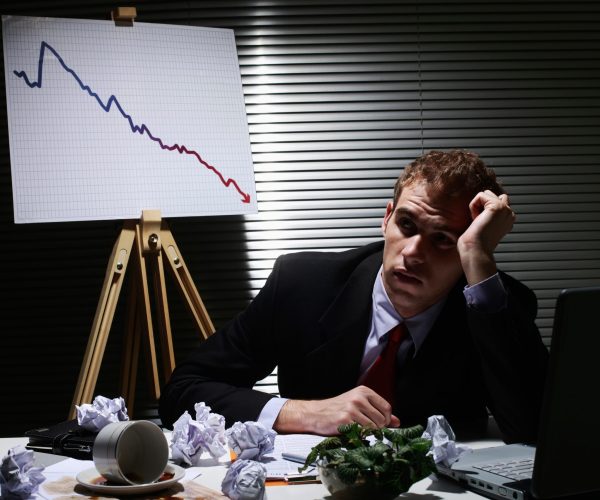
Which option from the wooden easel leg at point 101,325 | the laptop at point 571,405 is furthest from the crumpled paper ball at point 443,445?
the wooden easel leg at point 101,325

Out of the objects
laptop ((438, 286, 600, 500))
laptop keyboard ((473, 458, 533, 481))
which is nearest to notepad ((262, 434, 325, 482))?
laptop keyboard ((473, 458, 533, 481))

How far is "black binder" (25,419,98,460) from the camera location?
4.42ft

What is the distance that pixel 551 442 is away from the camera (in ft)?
2.95

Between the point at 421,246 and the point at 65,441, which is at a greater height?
the point at 421,246

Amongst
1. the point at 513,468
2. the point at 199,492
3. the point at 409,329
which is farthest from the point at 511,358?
the point at 199,492

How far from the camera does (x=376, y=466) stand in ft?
3.38

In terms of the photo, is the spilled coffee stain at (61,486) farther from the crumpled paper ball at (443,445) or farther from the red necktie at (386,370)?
→ the red necktie at (386,370)

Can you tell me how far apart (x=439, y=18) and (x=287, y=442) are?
2.43 meters

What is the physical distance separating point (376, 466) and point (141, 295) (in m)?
1.71

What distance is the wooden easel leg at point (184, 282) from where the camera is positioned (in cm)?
259

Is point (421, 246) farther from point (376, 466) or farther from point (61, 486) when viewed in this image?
point (61, 486)

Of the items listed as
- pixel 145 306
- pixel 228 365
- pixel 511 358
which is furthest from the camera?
pixel 145 306

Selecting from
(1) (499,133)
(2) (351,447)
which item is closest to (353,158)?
(1) (499,133)

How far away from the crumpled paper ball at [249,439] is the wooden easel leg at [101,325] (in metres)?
1.25
